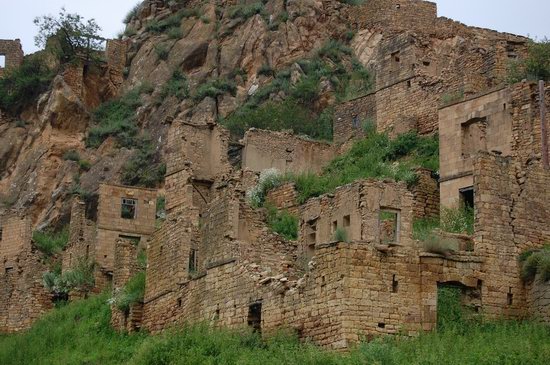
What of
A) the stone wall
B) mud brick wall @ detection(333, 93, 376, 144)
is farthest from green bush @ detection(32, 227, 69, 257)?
the stone wall

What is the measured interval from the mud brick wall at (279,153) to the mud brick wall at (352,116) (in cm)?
132

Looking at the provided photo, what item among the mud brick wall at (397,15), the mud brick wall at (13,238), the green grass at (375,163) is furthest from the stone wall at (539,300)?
the mud brick wall at (397,15)

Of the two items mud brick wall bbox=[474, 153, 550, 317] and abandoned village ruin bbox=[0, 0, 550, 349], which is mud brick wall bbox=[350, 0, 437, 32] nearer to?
abandoned village ruin bbox=[0, 0, 550, 349]

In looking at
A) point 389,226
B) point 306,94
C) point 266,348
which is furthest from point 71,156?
point 266,348

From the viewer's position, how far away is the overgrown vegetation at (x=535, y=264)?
93.1 feet

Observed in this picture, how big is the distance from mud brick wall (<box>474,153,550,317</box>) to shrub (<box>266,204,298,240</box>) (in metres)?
8.09

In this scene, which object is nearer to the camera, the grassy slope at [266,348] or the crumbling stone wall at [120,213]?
the grassy slope at [266,348]

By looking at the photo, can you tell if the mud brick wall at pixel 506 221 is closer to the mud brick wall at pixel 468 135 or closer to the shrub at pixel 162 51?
the mud brick wall at pixel 468 135

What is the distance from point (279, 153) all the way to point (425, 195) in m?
8.82

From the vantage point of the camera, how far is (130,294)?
37.2 meters

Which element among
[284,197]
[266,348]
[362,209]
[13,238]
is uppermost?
[13,238]

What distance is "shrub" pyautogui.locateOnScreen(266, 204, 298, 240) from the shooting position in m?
37.5

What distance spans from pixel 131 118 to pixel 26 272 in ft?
49.1

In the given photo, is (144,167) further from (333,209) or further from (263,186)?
(333,209)
